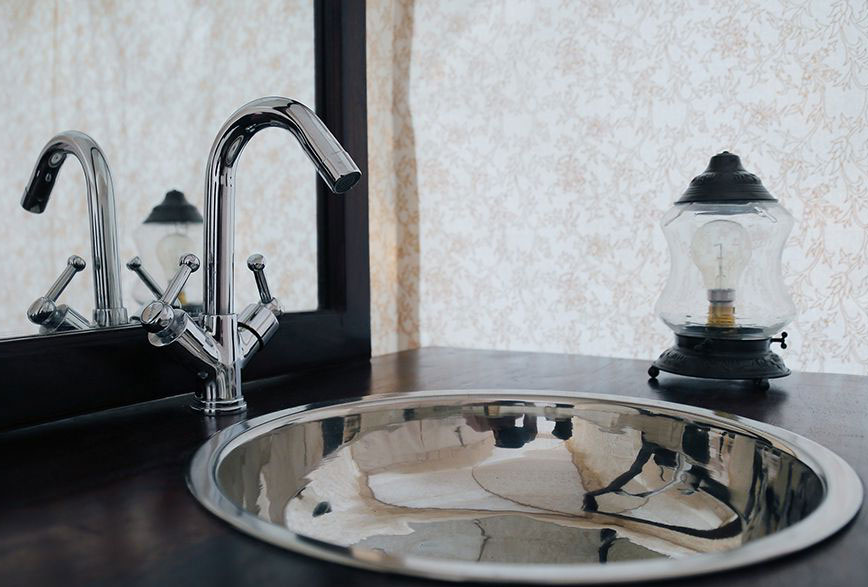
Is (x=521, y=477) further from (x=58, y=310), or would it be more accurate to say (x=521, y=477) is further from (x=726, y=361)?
(x=58, y=310)

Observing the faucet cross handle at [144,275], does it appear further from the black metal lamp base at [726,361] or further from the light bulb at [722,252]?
the light bulb at [722,252]

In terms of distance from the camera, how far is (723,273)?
3.18 ft

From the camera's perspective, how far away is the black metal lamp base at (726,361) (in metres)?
0.81

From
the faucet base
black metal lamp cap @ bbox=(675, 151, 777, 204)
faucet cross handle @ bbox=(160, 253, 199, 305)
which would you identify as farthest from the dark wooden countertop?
black metal lamp cap @ bbox=(675, 151, 777, 204)

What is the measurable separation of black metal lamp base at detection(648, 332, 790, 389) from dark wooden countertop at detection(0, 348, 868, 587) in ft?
0.06

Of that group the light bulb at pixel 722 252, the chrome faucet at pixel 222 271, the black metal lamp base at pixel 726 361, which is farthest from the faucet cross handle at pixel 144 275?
the light bulb at pixel 722 252

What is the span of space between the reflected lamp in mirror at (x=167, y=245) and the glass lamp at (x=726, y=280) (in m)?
0.56

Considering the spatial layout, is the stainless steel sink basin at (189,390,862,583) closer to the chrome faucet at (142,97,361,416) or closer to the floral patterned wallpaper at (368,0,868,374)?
the chrome faucet at (142,97,361,416)

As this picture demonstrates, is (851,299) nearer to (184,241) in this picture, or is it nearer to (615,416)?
(615,416)

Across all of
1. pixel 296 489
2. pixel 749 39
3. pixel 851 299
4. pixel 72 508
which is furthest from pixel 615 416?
pixel 749 39

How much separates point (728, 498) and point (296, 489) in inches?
14.5

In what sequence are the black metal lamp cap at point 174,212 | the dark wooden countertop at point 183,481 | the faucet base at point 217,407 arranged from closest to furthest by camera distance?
the dark wooden countertop at point 183,481
the faucet base at point 217,407
the black metal lamp cap at point 174,212

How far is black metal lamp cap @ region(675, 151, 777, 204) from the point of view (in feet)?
2.74

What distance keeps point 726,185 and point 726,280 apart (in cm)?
17
